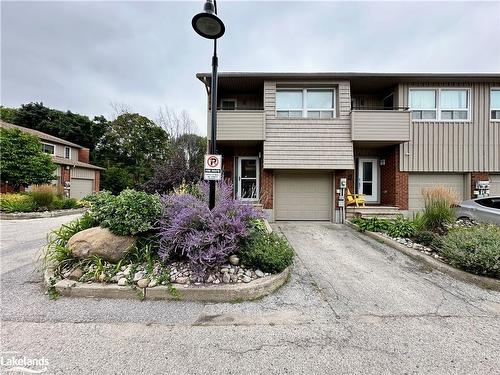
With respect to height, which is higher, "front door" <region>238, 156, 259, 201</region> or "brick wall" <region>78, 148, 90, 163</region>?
"brick wall" <region>78, 148, 90, 163</region>

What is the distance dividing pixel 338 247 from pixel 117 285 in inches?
199

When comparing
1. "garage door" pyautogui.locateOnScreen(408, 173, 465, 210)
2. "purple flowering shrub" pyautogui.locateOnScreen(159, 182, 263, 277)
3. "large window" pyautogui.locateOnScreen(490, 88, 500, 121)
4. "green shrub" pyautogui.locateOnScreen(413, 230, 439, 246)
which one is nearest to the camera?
"purple flowering shrub" pyautogui.locateOnScreen(159, 182, 263, 277)

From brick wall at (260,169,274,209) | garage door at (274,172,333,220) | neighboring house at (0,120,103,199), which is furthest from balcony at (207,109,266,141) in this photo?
neighboring house at (0,120,103,199)

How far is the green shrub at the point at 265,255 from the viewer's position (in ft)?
11.9

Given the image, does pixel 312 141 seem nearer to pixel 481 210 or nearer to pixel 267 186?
pixel 267 186

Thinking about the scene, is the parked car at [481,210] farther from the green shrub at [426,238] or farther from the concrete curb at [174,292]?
the concrete curb at [174,292]

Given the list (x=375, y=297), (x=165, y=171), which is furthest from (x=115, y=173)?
(x=375, y=297)

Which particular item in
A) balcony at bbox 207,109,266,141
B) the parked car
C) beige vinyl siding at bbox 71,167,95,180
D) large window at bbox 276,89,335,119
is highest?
large window at bbox 276,89,335,119

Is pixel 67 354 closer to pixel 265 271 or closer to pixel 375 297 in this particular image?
pixel 265 271

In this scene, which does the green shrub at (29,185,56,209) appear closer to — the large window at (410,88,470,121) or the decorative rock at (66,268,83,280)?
the decorative rock at (66,268,83,280)

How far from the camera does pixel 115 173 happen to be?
2355 cm

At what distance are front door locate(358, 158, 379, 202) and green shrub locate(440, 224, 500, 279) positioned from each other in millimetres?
5311

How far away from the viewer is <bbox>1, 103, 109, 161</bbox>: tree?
88.4 ft

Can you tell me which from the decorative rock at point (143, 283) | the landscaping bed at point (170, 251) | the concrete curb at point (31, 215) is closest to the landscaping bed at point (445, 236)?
the landscaping bed at point (170, 251)
